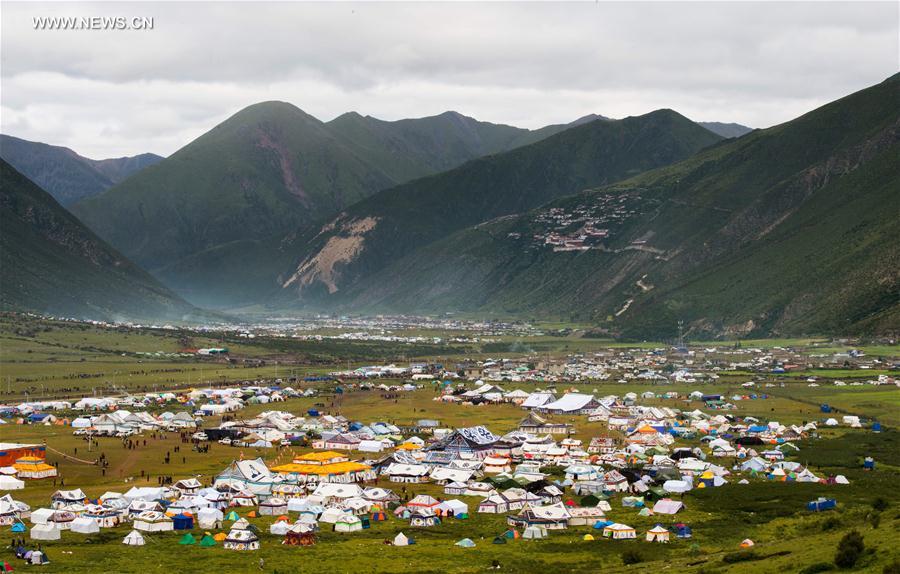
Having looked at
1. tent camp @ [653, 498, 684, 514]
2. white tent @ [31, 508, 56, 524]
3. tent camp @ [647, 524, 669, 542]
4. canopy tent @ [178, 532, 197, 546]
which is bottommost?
tent camp @ [653, 498, 684, 514]

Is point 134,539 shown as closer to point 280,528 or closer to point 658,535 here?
point 280,528

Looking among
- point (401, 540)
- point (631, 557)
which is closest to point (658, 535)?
point (631, 557)

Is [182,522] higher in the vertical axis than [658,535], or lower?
higher

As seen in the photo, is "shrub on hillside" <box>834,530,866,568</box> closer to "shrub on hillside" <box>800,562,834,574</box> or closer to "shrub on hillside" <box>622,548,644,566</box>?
"shrub on hillside" <box>800,562,834,574</box>

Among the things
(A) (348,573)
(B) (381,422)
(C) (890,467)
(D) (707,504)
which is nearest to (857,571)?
(A) (348,573)

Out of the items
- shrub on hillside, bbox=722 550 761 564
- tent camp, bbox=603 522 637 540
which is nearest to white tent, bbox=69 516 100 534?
tent camp, bbox=603 522 637 540

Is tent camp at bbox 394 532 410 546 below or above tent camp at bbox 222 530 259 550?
below

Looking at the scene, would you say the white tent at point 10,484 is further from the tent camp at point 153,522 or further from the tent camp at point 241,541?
the tent camp at point 241,541

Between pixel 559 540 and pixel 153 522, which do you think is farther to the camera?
pixel 153 522
